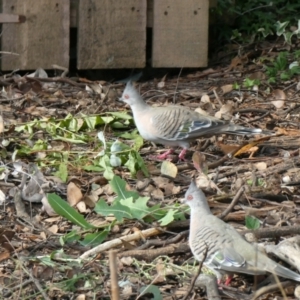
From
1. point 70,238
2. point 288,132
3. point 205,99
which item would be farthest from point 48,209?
point 205,99

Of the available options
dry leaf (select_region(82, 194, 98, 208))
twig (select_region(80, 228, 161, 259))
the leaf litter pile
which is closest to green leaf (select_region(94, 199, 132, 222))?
the leaf litter pile

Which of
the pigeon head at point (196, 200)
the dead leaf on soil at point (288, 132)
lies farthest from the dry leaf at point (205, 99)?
the pigeon head at point (196, 200)

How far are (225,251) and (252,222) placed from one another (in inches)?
21.2

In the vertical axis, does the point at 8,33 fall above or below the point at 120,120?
above

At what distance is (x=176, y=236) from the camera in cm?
395

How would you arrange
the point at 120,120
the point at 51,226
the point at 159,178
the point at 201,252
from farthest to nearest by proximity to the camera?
1. the point at 120,120
2. the point at 159,178
3. the point at 51,226
4. the point at 201,252

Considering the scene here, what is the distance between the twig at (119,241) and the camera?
3.83 m

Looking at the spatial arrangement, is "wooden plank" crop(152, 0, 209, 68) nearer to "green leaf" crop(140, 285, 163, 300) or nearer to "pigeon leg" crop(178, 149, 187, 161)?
"pigeon leg" crop(178, 149, 187, 161)

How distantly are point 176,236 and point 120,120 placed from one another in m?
2.12

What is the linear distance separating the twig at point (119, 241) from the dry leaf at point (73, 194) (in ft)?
2.02

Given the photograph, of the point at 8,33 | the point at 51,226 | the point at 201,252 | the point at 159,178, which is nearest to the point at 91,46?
the point at 8,33

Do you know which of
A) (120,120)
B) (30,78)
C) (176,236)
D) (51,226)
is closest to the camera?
(176,236)

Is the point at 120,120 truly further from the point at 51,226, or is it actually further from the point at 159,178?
the point at 51,226

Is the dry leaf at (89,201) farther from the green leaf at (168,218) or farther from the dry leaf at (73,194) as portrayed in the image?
the green leaf at (168,218)
